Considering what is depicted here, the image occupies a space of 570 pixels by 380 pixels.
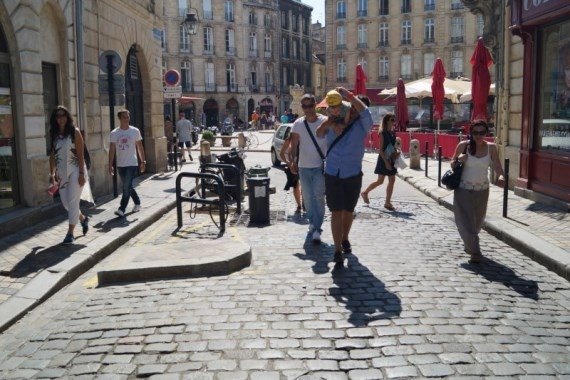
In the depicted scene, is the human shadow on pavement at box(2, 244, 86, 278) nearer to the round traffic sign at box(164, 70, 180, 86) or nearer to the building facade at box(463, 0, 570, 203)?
the building facade at box(463, 0, 570, 203)

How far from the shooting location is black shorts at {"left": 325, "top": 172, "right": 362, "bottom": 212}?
6.16m

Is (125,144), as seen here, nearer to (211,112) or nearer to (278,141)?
(278,141)

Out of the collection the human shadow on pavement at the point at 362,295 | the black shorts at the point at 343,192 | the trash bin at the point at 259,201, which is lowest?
the human shadow on pavement at the point at 362,295

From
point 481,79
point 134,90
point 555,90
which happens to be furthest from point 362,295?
point 134,90

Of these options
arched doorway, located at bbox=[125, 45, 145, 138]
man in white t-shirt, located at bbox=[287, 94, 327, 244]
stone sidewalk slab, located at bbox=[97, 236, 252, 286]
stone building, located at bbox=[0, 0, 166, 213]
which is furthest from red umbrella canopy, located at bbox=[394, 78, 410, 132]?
stone sidewalk slab, located at bbox=[97, 236, 252, 286]

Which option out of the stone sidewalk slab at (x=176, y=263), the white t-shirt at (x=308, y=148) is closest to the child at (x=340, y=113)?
the white t-shirt at (x=308, y=148)

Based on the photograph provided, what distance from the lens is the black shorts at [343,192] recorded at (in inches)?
243

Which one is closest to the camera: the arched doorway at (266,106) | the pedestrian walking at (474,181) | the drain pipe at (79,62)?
the pedestrian walking at (474,181)

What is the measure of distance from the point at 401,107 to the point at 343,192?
16788mm

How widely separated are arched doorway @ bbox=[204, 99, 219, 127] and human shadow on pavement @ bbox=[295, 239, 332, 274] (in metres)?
53.7

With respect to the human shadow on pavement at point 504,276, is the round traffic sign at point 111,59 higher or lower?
higher

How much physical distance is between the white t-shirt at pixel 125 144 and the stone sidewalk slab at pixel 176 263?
9.07 feet

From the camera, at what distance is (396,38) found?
182 feet

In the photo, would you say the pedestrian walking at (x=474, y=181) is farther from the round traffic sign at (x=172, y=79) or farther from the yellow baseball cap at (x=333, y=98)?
the round traffic sign at (x=172, y=79)
